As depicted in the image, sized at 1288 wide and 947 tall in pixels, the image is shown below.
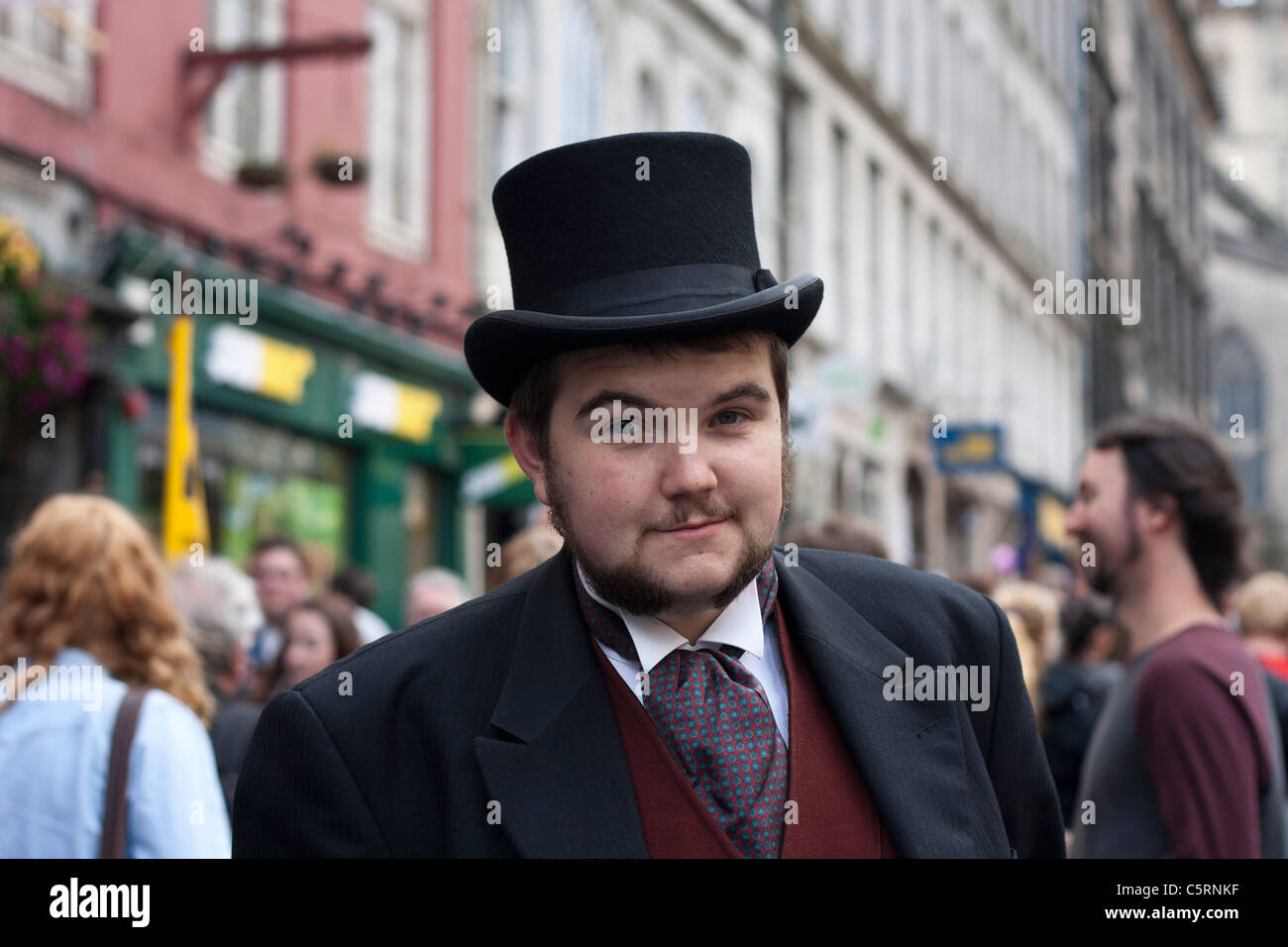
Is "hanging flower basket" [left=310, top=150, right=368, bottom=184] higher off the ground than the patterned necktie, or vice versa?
"hanging flower basket" [left=310, top=150, right=368, bottom=184]

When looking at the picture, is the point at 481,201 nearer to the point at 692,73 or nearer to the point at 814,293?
the point at 692,73

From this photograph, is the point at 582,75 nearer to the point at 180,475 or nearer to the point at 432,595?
the point at 180,475

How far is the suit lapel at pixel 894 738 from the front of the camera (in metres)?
2.17

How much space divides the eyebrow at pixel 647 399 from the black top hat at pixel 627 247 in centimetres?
7

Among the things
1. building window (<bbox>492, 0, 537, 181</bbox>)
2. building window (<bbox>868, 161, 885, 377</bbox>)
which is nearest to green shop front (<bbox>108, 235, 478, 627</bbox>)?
building window (<bbox>492, 0, 537, 181</bbox>)

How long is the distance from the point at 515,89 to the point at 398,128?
5.26ft

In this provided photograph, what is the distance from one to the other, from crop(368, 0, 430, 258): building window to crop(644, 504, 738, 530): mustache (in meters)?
13.0

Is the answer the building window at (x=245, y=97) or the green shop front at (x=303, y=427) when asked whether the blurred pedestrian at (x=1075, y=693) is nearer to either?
the green shop front at (x=303, y=427)

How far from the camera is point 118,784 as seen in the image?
361cm

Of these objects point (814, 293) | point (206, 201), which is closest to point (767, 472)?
point (814, 293)

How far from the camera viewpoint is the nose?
2115 mm

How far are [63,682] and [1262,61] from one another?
236 ft

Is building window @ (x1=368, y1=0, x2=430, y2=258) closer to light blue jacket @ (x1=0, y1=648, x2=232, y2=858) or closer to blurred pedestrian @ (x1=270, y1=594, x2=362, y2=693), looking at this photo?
blurred pedestrian @ (x1=270, y1=594, x2=362, y2=693)

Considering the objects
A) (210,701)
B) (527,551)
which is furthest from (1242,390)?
(210,701)
